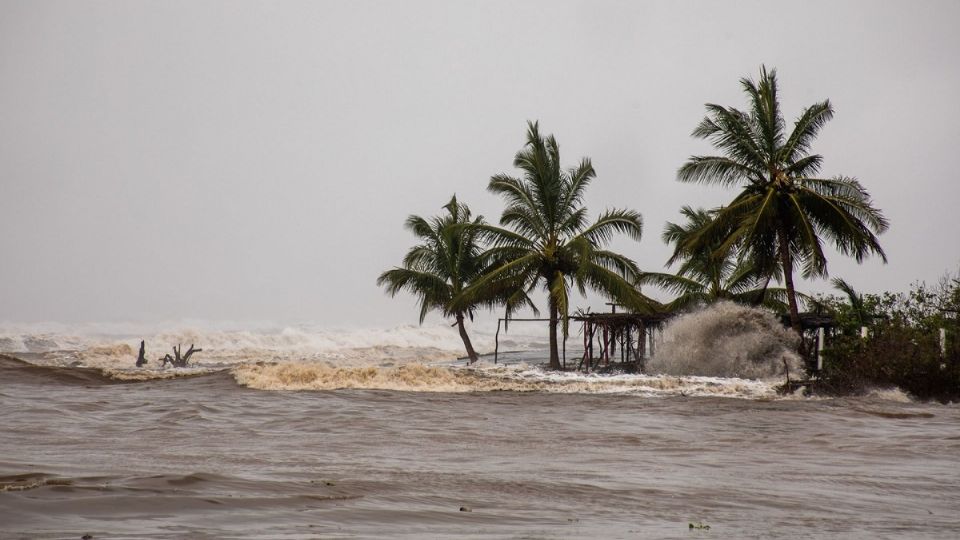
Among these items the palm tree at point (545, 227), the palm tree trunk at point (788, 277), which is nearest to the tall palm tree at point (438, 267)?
the palm tree at point (545, 227)

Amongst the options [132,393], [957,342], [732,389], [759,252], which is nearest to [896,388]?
[957,342]

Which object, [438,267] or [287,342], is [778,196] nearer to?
[438,267]

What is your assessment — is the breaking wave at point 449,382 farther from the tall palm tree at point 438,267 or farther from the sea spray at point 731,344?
the tall palm tree at point 438,267

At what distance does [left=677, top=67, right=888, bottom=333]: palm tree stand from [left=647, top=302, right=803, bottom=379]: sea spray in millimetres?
976

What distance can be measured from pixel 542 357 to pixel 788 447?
35636 millimetres

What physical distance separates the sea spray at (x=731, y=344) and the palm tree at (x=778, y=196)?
98 centimetres

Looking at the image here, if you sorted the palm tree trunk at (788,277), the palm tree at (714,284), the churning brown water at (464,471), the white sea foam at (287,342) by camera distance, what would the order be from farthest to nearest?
the white sea foam at (287,342)
the palm tree at (714,284)
the palm tree trunk at (788,277)
the churning brown water at (464,471)

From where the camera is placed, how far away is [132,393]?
57.0ft

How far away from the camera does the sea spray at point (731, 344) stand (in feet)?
81.7

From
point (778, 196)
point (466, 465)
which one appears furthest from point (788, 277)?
point (466, 465)

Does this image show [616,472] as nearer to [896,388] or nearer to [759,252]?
[896,388]

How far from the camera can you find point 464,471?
664 cm

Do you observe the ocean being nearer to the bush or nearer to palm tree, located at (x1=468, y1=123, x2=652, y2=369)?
the bush

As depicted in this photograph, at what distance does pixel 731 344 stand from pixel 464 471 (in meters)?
20.5
